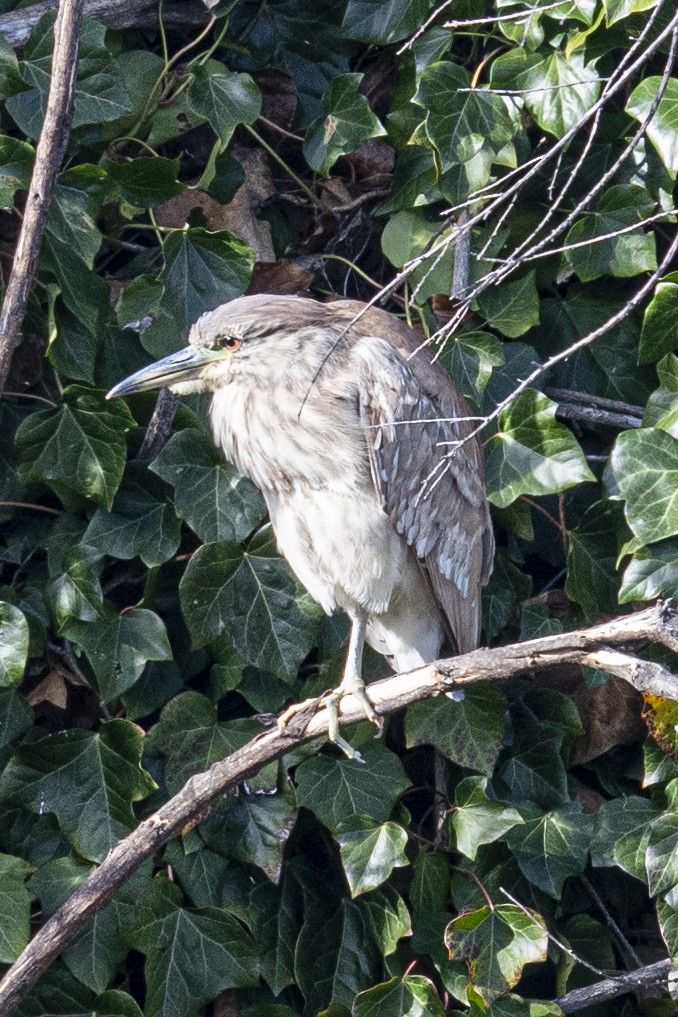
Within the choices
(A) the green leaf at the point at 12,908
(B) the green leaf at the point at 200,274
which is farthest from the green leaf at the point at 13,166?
(A) the green leaf at the point at 12,908

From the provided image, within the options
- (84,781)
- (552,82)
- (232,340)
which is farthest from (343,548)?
(552,82)

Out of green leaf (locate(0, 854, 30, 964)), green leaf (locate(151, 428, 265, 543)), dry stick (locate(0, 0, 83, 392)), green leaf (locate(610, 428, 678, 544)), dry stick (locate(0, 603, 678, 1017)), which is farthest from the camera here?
green leaf (locate(151, 428, 265, 543))

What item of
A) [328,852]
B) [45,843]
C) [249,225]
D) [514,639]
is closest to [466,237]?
[249,225]

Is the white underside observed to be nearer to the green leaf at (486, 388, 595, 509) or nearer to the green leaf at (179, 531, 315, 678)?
the green leaf at (179, 531, 315, 678)

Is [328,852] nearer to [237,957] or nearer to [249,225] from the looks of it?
[237,957]

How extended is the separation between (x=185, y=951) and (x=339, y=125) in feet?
5.24

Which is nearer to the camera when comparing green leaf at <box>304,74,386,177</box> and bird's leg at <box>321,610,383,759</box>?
bird's leg at <box>321,610,383,759</box>

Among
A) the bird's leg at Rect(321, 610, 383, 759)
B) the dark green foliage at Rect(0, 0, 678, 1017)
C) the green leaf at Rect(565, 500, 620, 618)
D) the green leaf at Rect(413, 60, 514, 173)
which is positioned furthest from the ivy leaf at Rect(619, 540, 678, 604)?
the green leaf at Rect(413, 60, 514, 173)

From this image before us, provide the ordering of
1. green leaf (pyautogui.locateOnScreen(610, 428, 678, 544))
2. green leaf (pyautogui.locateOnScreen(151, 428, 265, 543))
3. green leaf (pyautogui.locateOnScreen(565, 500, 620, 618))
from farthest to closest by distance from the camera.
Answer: green leaf (pyautogui.locateOnScreen(565, 500, 620, 618))
green leaf (pyautogui.locateOnScreen(151, 428, 265, 543))
green leaf (pyautogui.locateOnScreen(610, 428, 678, 544))

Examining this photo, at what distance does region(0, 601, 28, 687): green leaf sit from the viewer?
205 cm

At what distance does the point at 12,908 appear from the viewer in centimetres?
204

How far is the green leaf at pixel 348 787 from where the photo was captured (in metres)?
2.18

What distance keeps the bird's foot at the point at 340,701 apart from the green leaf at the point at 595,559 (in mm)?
483

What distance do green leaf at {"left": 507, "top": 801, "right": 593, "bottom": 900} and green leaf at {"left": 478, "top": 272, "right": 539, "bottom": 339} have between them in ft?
3.12
